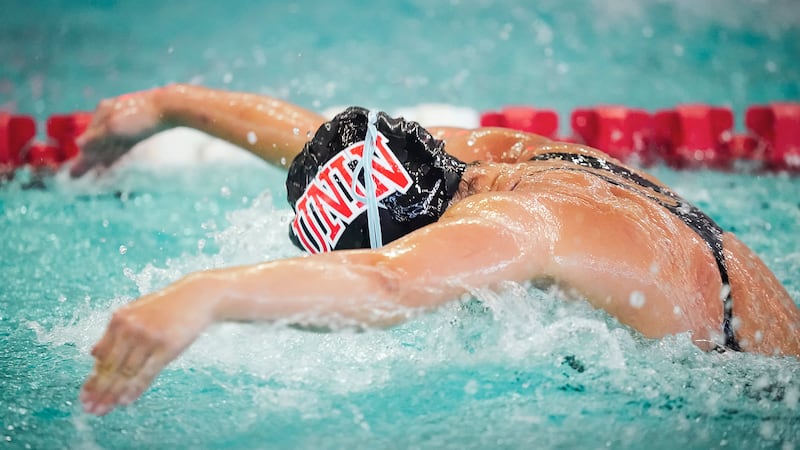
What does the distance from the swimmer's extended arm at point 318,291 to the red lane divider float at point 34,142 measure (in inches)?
126

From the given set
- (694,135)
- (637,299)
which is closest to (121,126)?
(637,299)

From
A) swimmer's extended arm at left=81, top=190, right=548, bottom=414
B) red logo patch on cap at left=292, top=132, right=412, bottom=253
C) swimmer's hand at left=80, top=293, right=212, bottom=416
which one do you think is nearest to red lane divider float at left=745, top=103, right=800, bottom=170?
red logo patch on cap at left=292, top=132, right=412, bottom=253

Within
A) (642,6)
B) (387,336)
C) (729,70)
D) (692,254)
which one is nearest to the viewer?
(692,254)

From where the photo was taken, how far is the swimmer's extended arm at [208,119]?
2262mm

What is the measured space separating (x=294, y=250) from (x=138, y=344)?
141 centimetres

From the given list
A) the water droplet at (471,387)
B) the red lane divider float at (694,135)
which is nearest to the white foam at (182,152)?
the red lane divider float at (694,135)

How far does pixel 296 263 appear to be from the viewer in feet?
4.09

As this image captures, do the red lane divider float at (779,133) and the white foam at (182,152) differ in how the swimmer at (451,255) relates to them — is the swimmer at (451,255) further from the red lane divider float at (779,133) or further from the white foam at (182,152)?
the red lane divider float at (779,133)

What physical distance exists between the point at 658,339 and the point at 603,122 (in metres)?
2.87

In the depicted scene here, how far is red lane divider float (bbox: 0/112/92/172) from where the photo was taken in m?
4.08

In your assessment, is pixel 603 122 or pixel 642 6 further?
pixel 642 6

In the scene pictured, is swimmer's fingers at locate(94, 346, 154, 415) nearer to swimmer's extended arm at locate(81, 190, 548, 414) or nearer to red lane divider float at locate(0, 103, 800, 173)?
swimmer's extended arm at locate(81, 190, 548, 414)

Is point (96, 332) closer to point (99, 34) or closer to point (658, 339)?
point (658, 339)

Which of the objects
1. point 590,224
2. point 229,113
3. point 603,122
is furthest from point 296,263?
point 603,122
